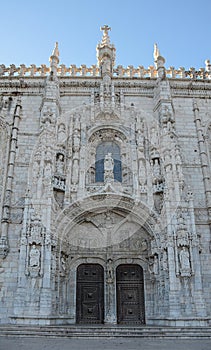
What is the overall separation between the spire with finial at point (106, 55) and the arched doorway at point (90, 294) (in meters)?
9.23

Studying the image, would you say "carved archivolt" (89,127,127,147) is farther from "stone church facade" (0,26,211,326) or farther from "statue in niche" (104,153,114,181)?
"statue in niche" (104,153,114,181)

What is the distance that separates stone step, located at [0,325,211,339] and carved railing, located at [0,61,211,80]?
455 inches

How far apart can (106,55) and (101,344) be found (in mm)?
13283

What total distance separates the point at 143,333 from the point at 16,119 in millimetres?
10227

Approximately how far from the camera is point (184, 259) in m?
10.9

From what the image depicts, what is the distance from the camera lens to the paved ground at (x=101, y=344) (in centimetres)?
687

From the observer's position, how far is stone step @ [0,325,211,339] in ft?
28.2

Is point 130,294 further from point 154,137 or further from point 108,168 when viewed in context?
point 154,137

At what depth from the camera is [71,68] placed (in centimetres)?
1619

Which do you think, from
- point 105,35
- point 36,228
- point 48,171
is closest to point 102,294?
point 36,228

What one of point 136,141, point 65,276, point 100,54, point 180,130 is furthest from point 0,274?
point 100,54

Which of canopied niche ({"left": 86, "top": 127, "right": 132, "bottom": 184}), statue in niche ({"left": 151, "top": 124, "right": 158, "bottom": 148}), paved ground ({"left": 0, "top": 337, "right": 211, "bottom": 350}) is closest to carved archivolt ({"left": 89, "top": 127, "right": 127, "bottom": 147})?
canopied niche ({"left": 86, "top": 127, "right": 132, "bottom": 184})

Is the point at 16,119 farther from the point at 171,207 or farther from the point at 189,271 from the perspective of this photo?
the point at 189,271

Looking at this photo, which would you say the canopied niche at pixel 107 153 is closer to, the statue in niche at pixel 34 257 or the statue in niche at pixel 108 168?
the statue in niche at pixel 108 168
